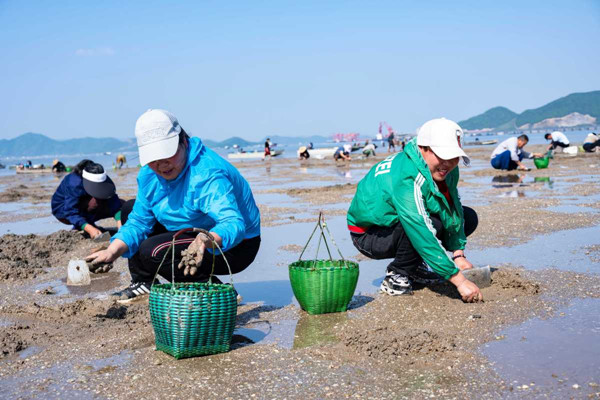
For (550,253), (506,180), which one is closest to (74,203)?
(550,253)

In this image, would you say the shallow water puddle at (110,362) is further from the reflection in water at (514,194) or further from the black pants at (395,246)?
the reflection in water at (514,194)

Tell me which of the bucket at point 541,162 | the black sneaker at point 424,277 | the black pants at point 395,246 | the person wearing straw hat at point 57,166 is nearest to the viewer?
the black pants at point 395,246

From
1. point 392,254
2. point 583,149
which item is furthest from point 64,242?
point 583,149

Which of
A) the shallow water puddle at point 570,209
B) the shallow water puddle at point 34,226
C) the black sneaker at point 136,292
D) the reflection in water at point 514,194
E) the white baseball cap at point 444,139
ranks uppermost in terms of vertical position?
the white baseball cap at point 444,139

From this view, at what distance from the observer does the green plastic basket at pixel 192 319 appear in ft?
11.0

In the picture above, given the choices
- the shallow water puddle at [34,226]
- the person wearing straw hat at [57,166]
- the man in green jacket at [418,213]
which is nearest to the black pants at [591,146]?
the shallow water puddle at [34,226]

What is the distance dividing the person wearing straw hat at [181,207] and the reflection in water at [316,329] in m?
0.67

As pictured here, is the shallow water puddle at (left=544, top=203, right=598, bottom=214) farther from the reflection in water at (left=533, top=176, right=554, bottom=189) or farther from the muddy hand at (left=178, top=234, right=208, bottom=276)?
the muddy hand at (left=178, top=234, right=208, bottom=276)

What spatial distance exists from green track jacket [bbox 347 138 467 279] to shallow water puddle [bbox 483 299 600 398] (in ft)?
2.37

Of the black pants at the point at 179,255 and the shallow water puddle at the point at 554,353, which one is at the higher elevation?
the black pants at the point at 179,255

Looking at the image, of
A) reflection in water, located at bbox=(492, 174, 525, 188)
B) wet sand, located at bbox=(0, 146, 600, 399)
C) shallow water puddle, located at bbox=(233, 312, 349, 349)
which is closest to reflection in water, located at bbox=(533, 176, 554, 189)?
reflection in water, located at bbox=(492, 174, 525, 188)

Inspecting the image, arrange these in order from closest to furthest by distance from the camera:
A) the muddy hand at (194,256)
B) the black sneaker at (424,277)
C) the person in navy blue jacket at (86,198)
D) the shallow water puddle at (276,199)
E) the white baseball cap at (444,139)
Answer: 1. the muddy hand at (194,256)
2. the white baseball cap at (444,139)
3. the black sneaker at (424,277)
4. the person in navy blue jacket at (86,198)
5. the shallow water puddle at (276,199)

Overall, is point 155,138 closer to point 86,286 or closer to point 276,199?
point 86,286

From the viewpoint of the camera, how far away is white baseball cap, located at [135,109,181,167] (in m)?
3.79
